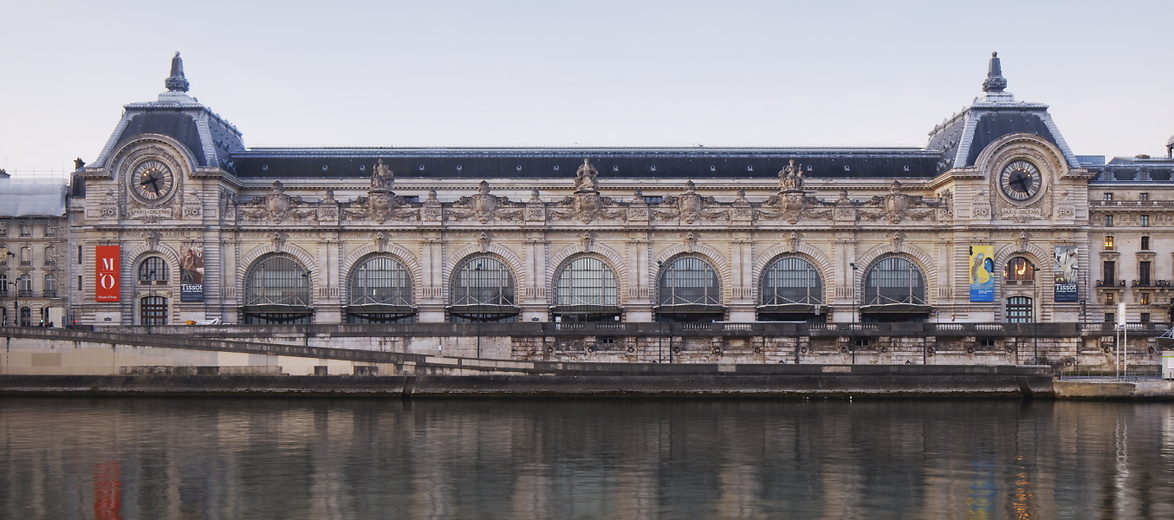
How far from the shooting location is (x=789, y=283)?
248 feet

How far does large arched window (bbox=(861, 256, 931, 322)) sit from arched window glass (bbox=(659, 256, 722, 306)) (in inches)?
415

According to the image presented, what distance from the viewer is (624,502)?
2966 cm

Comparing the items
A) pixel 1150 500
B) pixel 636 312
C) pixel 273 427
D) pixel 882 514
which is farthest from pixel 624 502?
pixel 636 312

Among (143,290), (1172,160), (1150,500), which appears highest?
(1172,160)

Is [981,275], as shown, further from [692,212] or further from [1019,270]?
[692,212]

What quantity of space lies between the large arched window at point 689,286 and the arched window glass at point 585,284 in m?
3.39

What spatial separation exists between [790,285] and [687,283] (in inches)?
280

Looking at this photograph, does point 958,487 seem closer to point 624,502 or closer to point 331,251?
point 624,502

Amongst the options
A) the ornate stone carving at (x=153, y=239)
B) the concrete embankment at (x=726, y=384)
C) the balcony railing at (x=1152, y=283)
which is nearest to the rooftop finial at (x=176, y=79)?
the ornate stone carving at (x=153, y=239)

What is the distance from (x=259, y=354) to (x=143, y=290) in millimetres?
20776

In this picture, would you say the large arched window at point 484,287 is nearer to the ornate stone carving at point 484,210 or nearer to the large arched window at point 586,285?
the ornate stone carving at point 484,210

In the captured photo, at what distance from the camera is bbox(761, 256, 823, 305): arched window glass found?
75500mm

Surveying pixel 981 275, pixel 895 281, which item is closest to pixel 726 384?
pixel 895 281

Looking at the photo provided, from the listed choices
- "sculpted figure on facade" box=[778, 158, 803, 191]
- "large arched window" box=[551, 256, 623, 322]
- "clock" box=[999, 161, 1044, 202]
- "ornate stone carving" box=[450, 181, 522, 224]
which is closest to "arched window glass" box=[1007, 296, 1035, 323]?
"clock" box=[999, 161, 1044, 202]
